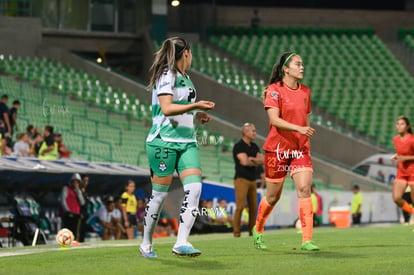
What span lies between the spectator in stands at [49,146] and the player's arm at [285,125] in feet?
44.6

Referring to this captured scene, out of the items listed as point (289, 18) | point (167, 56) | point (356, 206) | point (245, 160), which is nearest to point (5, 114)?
point (245, 160)

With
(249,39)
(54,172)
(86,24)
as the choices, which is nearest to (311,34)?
(249,39)

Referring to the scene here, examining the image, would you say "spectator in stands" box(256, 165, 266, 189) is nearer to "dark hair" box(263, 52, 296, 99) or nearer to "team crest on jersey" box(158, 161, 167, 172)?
"dark hair" box(263, 52, 296, 99)

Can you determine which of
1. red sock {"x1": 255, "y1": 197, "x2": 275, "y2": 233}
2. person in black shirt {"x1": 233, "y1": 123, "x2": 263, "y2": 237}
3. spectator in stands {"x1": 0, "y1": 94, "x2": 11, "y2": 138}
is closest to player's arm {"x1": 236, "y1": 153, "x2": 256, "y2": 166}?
person in black shirt {"x1": 233, "y1": 123, "x2": 263, "y2": 237}

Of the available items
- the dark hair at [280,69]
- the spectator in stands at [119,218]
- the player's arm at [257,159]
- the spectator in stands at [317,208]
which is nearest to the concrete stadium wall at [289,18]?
the spectator in stands at [317,208]

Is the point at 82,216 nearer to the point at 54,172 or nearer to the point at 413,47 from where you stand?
the point at 54,172

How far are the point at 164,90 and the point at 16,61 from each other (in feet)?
Result: 98.7

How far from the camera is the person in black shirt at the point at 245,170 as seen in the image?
19141mm

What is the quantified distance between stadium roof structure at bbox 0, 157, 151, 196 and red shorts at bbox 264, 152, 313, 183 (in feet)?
30.9

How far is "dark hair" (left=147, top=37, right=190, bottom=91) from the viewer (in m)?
10.5

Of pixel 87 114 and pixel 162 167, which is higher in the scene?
pixel 87 114

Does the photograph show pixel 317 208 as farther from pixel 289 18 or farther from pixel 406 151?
pixel 289 18

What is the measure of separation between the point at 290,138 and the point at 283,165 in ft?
1.08

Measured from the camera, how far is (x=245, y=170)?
19.4m
